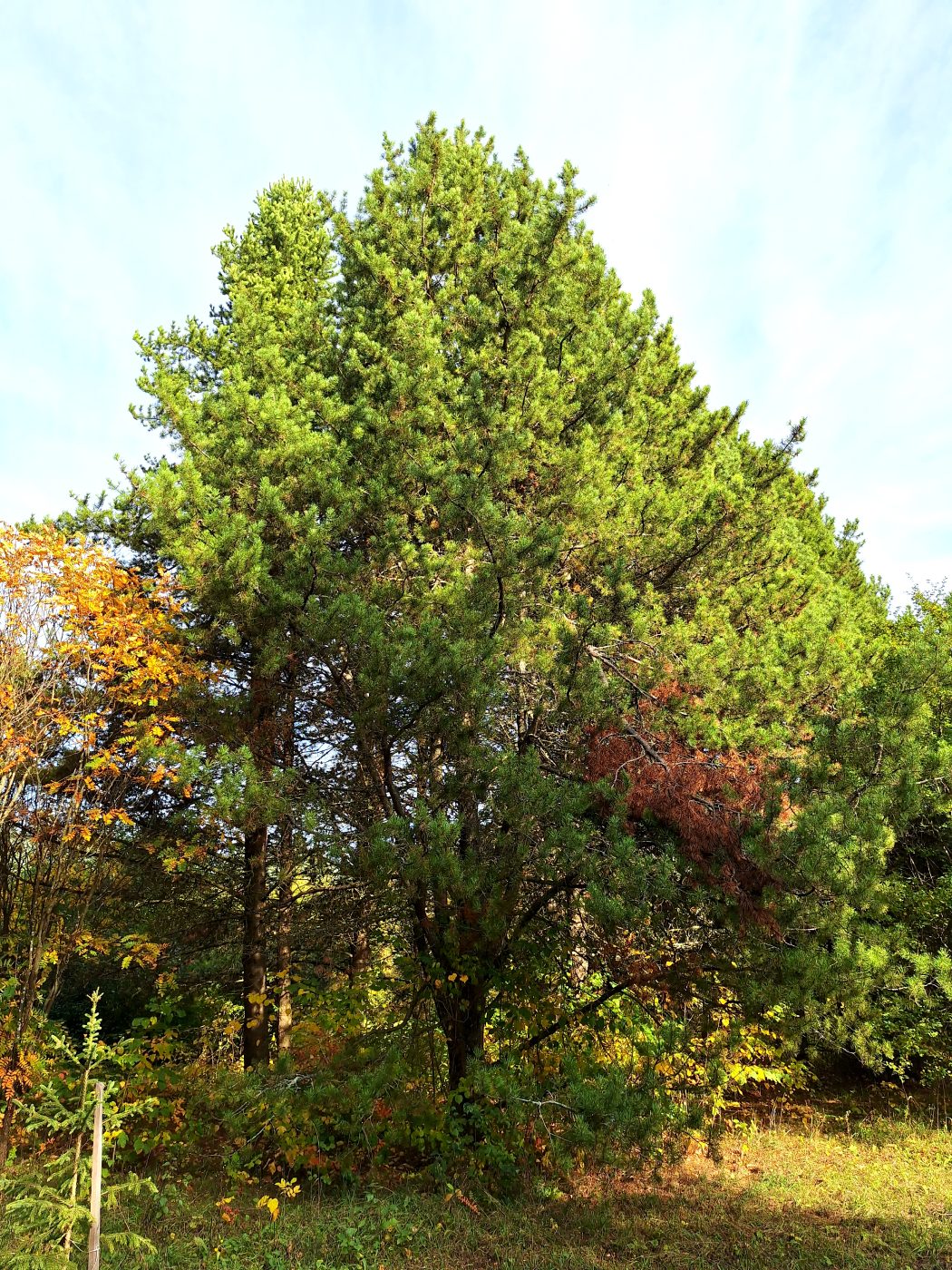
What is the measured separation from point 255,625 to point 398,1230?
14.0ft

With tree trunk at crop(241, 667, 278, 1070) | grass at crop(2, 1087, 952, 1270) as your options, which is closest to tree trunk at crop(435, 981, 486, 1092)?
grass at crop(2, 1087, 952, 1270)

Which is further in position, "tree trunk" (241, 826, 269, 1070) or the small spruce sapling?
"tree trunk" (241, 826, 269, 1070)

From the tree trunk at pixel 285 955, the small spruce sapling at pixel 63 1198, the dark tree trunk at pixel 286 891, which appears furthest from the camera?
the tree trunk at pixel 285 955

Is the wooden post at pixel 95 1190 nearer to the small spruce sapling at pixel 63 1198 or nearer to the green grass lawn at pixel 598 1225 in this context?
the small spruce sapling at pixel 63 1198

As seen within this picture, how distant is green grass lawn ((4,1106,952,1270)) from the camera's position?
15.9 ft

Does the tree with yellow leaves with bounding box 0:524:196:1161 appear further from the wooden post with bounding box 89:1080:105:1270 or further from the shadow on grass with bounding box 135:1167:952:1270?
the wooden post with bounding box 89:1080:105:1270

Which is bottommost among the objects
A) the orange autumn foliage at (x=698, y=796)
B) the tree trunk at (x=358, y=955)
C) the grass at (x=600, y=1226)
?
the grass at (x=600, y=1226)

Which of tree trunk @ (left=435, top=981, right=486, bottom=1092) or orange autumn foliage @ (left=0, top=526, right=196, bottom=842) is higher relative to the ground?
orange autumn foliage @ (left=0, top=526, right=196, bottom=842)

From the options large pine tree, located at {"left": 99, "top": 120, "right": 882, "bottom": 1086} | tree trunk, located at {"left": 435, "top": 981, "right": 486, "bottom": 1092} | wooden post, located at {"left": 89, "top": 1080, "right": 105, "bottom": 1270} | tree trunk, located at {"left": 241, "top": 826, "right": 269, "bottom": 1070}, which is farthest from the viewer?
tree trunk, located at {"left": 241, "top": 826, "right": 269, "bottom": 1070}

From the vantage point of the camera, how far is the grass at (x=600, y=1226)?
4.84 metres

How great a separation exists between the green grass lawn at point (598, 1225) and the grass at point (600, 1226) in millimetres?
12

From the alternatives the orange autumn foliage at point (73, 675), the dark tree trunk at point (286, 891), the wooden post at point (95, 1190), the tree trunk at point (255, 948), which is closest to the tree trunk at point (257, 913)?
the tree trunk at point (255, 948)

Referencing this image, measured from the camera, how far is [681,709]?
608 cm

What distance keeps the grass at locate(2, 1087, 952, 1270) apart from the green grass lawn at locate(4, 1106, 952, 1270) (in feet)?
0.04
